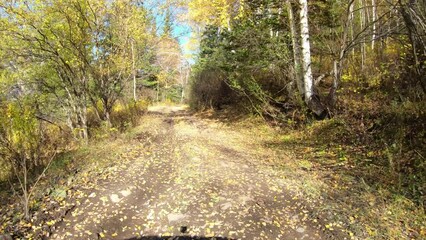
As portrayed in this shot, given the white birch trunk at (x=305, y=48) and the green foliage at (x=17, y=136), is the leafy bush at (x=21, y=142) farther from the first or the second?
the white birch trunk at (x=305, y=48)

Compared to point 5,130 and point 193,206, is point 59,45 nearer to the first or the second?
point 5,130

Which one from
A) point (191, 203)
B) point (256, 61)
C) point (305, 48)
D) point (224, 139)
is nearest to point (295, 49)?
point (305, 48)

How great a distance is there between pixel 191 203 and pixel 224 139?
14.3 feet

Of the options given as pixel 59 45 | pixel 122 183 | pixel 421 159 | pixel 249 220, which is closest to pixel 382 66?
pixel 421 159

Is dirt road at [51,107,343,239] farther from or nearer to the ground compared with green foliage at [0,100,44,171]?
nearer to the ground

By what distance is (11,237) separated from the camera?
3.42 m

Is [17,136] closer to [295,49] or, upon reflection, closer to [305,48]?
[295,49]

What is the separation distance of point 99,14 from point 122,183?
6.12 m

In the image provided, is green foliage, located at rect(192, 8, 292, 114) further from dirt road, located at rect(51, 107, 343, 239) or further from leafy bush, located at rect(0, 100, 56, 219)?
leafy bush, located at rect(0, 100, 56, 219)

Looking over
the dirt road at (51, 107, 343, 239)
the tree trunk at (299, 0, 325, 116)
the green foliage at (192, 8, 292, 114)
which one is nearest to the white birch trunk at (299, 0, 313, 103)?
the tree trunk at (299, 0, 325, 116)

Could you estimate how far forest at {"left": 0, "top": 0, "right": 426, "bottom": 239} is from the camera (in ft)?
12.8

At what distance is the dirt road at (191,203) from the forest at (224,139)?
0.03m

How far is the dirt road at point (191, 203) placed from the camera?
3.71m

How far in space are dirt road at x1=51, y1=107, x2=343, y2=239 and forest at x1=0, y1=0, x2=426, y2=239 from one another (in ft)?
0.09
